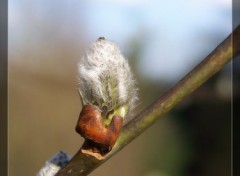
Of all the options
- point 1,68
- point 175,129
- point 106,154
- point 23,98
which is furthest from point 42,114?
point 106,154

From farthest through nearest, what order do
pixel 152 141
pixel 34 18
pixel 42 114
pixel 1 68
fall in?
pixel 152 141 < pixel 42 114 < pixel 34 18 < pixel 1 68

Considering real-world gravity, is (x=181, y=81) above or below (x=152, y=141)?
below

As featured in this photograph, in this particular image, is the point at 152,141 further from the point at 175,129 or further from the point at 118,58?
the point at 118,58

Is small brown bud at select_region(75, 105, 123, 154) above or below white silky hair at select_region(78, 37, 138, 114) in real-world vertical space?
below

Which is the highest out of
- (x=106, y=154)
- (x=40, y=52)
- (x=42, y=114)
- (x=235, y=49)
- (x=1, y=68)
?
(x=40, y=52)

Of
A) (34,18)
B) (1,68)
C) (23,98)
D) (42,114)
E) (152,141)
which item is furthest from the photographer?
(152,141)

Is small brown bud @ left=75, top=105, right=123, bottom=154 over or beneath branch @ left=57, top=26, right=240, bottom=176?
beneath

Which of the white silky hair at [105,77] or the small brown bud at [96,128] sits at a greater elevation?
the white silky hair at [105,77]

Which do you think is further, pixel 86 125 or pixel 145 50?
pixel 145 50
